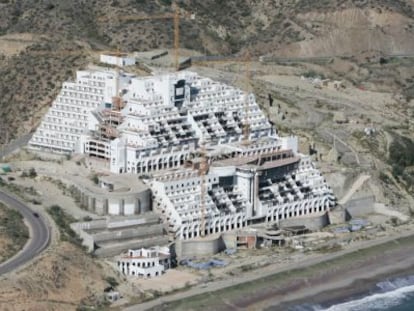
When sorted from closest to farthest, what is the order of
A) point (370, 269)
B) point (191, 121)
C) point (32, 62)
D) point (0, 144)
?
point (370, 269), point (191, 121), point (0, 144), point (32, 62)

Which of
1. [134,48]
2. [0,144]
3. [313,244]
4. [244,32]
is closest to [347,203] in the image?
[313,244]

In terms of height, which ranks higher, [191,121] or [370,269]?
[191,121]

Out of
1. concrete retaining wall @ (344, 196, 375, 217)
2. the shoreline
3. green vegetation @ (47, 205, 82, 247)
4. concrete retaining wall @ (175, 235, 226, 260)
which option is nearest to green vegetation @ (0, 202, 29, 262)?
green vegetation @ (47, 205, 82, 247)

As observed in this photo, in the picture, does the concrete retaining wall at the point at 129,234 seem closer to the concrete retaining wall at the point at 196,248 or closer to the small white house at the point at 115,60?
the concrete retaining wall at the point at 196,248

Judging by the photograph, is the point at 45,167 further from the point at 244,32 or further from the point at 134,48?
the point at 244,32

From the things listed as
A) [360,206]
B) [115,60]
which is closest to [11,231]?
[360,206]

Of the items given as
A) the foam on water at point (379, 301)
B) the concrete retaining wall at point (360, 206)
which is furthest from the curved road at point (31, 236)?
the concrete retaining wall at point (360, 206)
